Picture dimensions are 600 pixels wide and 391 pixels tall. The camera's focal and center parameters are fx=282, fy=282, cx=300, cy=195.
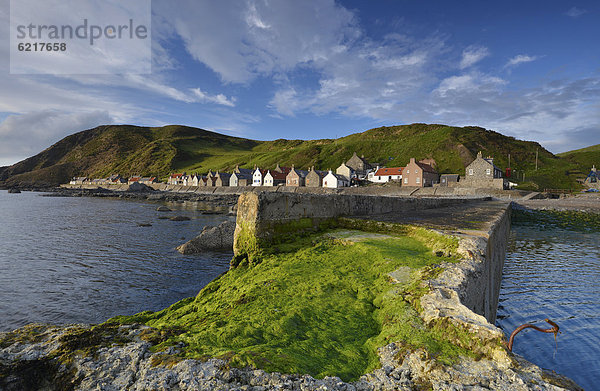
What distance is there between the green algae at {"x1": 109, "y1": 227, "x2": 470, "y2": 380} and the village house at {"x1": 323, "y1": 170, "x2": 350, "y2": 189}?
74116 mm

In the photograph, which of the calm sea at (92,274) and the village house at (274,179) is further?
the village house at (274,179)

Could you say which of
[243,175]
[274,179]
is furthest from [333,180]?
[243,175]

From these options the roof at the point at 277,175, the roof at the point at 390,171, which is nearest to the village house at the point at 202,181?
the roof at the point at 277,175

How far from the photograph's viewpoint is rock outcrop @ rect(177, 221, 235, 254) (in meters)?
17.2

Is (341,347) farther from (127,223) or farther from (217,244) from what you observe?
(127,223)

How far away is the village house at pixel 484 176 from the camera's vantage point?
60906mm

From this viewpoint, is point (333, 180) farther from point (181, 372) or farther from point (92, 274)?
point (181, 372)

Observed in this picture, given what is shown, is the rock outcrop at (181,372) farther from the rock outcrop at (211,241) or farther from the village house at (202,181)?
the village house at (202,181)

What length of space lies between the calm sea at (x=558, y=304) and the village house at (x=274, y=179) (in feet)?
255

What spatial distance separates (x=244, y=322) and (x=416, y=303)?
2623 mm

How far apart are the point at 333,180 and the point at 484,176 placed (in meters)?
37.0

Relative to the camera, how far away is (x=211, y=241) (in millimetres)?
17578

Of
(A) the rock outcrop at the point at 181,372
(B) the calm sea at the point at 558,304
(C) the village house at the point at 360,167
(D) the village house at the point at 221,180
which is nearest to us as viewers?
(A) the rock outcrop at the point at 181,372

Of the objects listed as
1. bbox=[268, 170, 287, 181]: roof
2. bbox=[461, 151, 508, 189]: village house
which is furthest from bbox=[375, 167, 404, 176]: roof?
bbox=[268, 170, 287, 181]: roof
